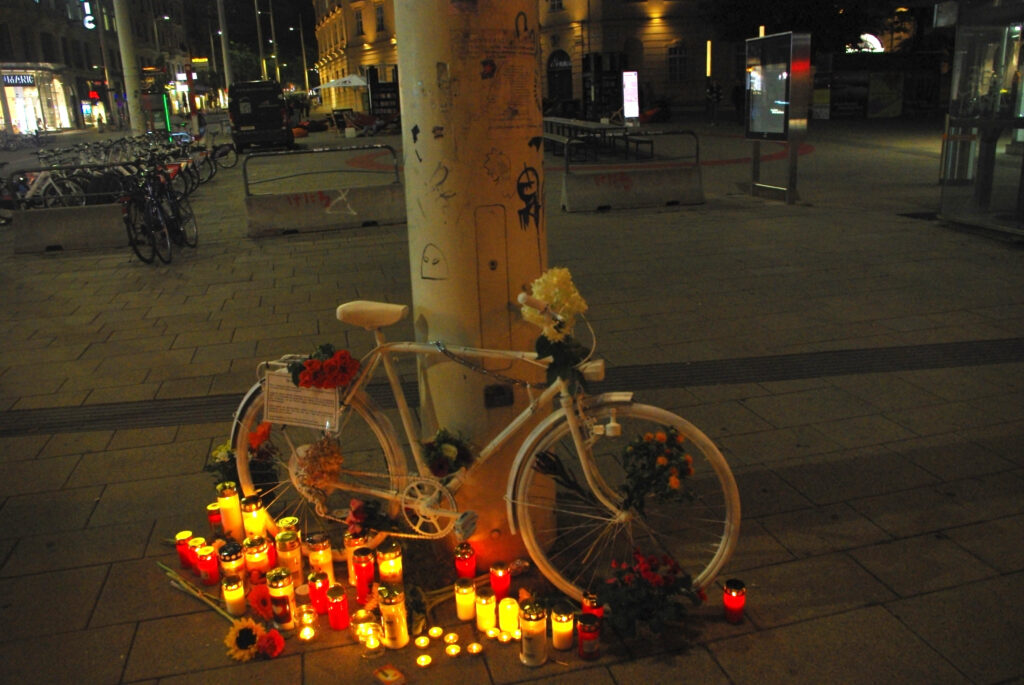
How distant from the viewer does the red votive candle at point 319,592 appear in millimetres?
3180

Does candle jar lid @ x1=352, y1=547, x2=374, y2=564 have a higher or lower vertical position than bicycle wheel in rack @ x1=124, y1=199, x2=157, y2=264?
lower

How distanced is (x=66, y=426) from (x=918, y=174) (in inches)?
602

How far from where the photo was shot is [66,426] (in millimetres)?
5133

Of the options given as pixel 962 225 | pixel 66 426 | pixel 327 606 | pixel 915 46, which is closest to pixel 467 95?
pixel 327 606

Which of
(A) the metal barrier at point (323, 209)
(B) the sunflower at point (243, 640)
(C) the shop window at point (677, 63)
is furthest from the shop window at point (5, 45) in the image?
(B) the sunflower at point (243, 640)

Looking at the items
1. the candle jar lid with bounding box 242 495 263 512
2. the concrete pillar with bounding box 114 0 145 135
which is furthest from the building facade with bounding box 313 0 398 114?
the candle jar lid with bounding box 242 495 263 512

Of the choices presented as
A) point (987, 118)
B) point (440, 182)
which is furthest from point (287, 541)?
point (987, 118)

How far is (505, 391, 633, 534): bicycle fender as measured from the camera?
9.76 feet

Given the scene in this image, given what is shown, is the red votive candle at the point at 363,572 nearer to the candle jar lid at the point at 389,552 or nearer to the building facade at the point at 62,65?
the candle jar lid at the point at 389,552

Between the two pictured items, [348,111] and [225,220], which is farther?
[348,111]

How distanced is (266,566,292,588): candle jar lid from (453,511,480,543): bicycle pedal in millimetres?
635

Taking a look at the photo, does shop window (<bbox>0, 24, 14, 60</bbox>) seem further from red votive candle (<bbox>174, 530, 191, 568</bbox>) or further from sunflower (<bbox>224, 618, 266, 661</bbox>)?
sunflower (<bbox>224, 618, 266, 661</bbox>)

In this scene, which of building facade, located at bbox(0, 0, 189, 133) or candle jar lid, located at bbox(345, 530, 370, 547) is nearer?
candle jar lid, located at bbox(345, 530, 370, 547)

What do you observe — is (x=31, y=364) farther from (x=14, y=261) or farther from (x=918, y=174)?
(x=918, y=174)
